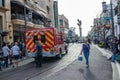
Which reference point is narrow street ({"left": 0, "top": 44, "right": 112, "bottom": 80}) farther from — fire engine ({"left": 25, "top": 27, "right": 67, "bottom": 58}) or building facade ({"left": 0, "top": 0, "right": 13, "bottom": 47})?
building facade ({"left": 0, "top": 0, "right": 13, "bottom": 47})

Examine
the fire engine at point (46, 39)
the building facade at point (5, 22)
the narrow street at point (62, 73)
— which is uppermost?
the building facade at point (5, 22)

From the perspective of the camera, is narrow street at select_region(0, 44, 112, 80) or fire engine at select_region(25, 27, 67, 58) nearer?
narrow street at select_region(0, 44, 112, 80)

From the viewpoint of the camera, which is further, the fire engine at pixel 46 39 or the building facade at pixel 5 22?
the building facade at pixel 5 22

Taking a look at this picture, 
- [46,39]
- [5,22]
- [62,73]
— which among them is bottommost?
[62,73]

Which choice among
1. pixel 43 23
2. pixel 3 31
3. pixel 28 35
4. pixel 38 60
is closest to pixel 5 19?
pixel 3 31

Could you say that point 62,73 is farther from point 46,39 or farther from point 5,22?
point 5,22

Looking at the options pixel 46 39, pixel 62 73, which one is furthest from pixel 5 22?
pixel 62 73

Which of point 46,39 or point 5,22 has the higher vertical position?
point 5,22

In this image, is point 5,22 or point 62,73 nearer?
point 62,73

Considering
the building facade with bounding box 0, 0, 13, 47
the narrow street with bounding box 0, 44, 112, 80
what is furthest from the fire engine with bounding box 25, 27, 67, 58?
the building facade with bounding box 0, 0, 13, 47

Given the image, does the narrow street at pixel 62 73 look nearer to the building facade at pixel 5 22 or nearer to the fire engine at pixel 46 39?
the fire engine at pixel 46 39

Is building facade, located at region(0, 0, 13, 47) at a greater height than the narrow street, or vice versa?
building facade, located at region(0, 0, 13, 47)

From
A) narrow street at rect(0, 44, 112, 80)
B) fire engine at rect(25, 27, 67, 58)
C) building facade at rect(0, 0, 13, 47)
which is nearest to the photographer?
narrow street at rect(0, 44, 112, 80)

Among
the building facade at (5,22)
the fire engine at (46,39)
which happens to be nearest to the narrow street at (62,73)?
the fire engine at (46,39)
